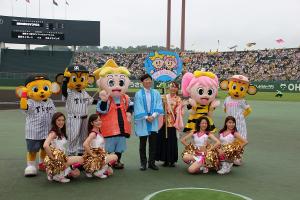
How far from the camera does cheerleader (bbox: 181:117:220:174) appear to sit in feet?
21.9

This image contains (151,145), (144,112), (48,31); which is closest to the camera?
(144,112)

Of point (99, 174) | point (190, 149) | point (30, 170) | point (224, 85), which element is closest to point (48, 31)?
point (224, 85)

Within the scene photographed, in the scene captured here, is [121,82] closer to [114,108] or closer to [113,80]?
[113,80]

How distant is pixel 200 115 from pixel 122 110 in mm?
1482

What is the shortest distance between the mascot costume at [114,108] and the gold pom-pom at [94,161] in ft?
1.81

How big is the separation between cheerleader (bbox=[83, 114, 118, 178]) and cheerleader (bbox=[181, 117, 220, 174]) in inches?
50.4

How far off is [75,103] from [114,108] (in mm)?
679

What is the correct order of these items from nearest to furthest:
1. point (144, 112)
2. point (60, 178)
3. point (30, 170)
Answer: point (60, 178), point (30, 170), point (144, 112)

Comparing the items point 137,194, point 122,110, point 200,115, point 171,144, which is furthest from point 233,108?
point 137,194

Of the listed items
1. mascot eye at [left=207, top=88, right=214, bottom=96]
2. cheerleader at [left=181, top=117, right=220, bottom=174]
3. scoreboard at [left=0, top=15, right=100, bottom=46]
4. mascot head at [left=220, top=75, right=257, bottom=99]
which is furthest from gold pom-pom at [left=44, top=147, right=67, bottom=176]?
scoreboard at [left=0, top=15, right=100, bottom=46]

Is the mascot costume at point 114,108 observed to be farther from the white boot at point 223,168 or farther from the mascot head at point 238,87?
the mascot head at point 238,87

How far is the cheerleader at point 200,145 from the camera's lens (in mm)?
6672

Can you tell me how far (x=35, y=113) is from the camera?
655cm

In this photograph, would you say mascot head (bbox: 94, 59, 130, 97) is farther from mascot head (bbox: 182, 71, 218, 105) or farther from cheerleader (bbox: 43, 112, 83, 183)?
mascot head (bbox: 182, 71, 218, 105)
